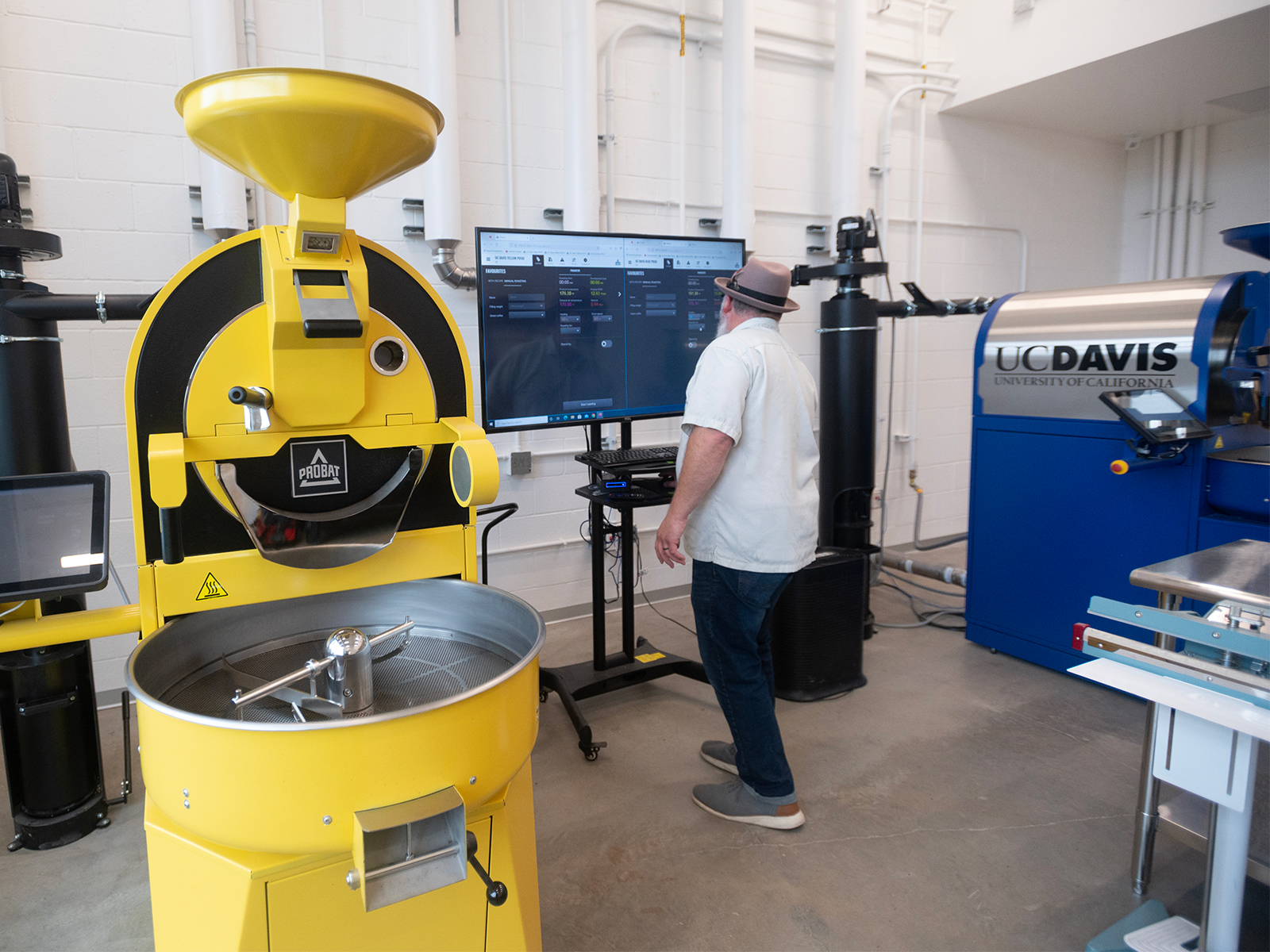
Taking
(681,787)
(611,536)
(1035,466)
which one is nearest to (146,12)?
(611,536)

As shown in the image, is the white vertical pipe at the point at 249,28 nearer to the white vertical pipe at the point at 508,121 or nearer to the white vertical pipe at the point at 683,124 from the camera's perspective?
the white vertical pipe at the point at 508,121

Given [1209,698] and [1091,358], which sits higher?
[1091,358]

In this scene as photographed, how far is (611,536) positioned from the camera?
351cm

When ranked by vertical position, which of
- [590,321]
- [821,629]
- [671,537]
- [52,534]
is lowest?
[821,629]

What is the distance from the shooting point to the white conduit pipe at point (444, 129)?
2.81 m

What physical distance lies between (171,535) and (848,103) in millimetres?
3753

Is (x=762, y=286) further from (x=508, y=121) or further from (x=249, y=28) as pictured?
(x=249, y=28)

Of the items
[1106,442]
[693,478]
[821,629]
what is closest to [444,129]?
[693,478]

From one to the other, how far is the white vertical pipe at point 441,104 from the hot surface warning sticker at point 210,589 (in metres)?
2.01

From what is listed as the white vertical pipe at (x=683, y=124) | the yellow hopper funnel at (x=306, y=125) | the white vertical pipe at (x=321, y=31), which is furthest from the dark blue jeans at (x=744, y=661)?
the white vertical pipe at (x=321, y=31)

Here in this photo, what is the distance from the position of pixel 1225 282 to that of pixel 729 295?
1696 mm

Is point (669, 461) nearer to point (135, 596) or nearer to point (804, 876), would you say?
point (804, 876)

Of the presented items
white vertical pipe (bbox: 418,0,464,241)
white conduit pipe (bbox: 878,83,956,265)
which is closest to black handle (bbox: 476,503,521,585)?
white vertical pipe (bbox: 418,0,464,241)

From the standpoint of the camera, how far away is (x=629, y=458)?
2.51 metres
